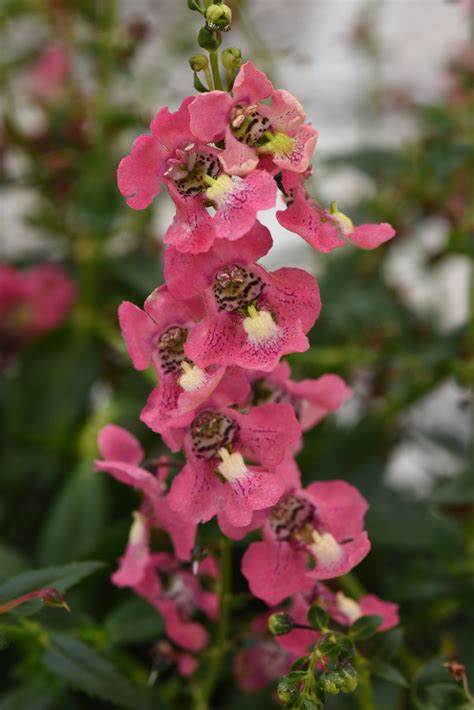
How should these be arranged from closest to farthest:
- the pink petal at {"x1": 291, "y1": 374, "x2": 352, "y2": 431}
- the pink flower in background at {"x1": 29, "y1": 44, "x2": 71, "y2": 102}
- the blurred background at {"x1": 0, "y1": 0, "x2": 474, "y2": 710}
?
1. the pink petal at {"x1": 291, "y1": 374, "x2": 352, "y2": 431}
2. the blurred background at {"x1": 0, "y1": 0, "x2": 474, "y2": 710}
3. the pink flower in background at {"x1": 29, "y1": 44, "x2": 71, "y2": 102}

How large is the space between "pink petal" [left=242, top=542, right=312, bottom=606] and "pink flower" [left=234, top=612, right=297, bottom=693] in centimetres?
8

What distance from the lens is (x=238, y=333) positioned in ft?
1.18

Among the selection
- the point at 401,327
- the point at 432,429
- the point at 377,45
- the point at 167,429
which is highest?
the point at 167,429

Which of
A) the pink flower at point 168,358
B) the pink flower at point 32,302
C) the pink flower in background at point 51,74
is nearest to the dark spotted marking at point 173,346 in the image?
the pink flower at point 168,358

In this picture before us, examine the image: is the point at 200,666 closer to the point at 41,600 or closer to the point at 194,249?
the point at 41,600

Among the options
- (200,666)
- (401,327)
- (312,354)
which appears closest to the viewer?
(200,666)

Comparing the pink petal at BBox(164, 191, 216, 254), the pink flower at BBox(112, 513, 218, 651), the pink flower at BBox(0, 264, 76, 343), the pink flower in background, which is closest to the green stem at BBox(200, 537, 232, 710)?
the pink flower at BBox(112, 513, 218, 651)

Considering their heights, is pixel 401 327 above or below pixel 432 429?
above

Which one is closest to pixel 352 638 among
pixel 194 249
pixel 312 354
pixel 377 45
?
pixel 194 249

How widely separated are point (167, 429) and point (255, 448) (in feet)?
0.14

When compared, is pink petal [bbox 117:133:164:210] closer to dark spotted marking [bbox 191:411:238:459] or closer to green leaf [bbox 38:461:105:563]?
dark spotted marking [bbox 191:411:238:459]

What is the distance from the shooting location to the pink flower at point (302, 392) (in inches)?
16.2

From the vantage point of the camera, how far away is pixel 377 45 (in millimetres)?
1160

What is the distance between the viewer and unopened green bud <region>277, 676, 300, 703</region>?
334 millimetres
